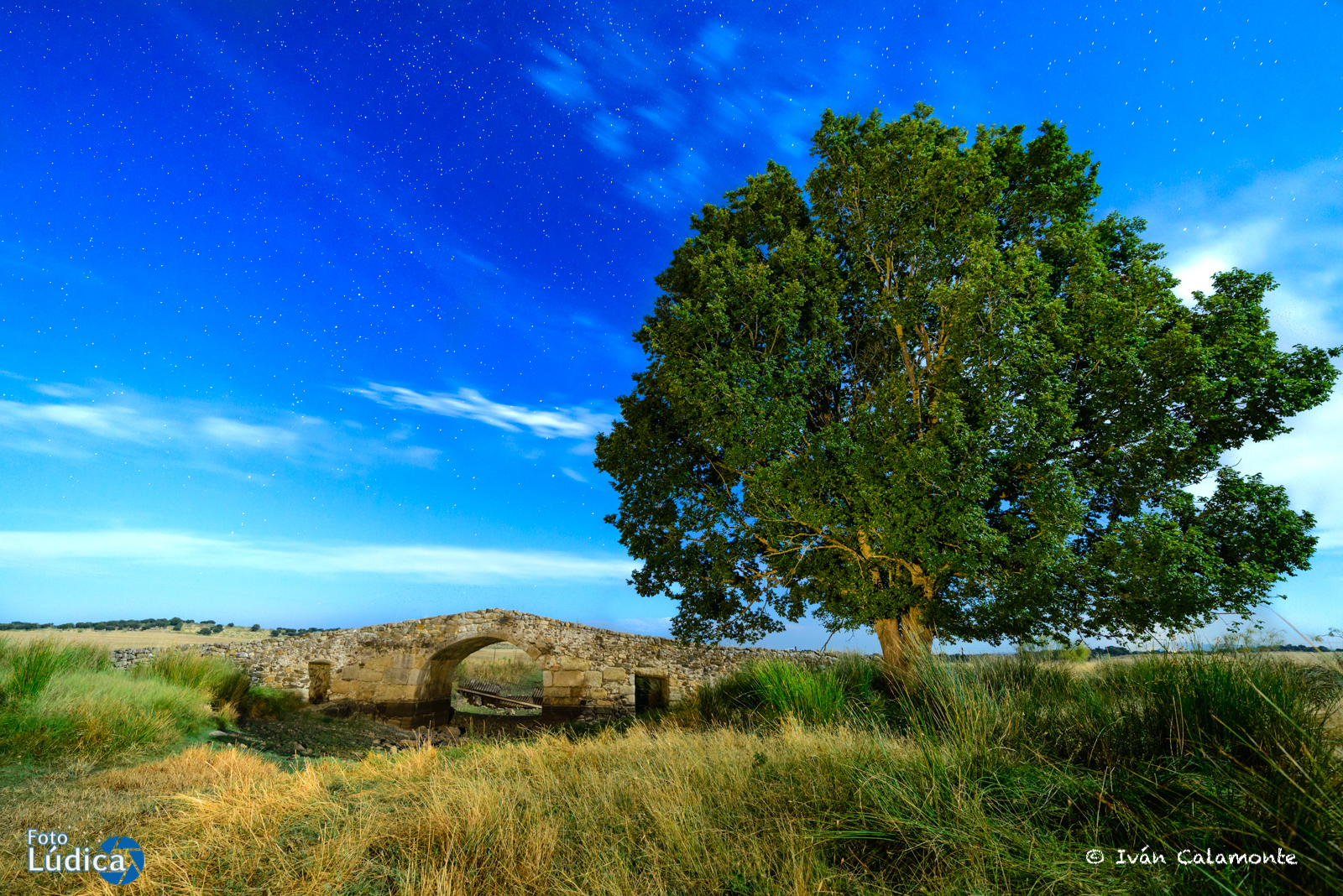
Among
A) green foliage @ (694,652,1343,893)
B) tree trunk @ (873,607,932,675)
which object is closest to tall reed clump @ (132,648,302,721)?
tree trunk @ (873,607,932,675)

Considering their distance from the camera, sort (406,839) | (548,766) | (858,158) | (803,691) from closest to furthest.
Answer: (406,839)
(548,766)
(803,691)
(858,158)

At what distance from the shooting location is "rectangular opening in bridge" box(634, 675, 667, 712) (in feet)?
62.8

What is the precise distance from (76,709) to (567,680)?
41.0 ft

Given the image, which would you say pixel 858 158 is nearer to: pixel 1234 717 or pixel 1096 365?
pixel 1096 365

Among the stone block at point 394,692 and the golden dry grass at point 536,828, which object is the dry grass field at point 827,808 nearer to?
the golden dry grass at point 536,828

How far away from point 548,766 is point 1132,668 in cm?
598

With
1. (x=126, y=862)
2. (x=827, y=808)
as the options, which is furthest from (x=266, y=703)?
(x=827, y=808)

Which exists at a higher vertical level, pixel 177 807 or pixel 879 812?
pixel 879 812

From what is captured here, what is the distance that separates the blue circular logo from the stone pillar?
19.1 m

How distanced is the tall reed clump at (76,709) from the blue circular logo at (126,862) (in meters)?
5.97

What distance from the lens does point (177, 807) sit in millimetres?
5258

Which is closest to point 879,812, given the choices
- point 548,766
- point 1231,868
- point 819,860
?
point 819,860

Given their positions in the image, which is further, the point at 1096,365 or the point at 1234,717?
the point at 1096,365

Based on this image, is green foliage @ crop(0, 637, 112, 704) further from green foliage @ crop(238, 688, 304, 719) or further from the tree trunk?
the tree trunk
